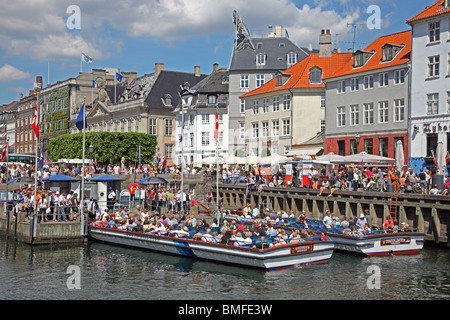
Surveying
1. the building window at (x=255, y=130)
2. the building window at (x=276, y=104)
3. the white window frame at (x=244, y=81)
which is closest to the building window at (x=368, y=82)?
the building window at (x=276, y=104)

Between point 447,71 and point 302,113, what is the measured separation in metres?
19.9

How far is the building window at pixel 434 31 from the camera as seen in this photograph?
139 ft

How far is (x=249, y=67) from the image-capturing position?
6981cm

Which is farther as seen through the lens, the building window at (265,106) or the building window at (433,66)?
the building window at (265,106)

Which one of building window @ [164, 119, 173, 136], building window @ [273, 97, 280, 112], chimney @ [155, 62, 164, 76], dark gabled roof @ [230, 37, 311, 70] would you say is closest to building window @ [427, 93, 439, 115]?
building window @ [273, 97, 280, 112]

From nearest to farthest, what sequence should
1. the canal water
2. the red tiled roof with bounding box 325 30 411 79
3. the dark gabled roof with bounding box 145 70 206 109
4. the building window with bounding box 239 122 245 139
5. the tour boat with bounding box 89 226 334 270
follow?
the canal water
the tour boat with bounding box 89 226 334 270
the red tiled roof with bounding box 325 30 411 79
the building window with bounding box 239 122 245 139
the dark gabled roof with bounding box 145 70 206 109

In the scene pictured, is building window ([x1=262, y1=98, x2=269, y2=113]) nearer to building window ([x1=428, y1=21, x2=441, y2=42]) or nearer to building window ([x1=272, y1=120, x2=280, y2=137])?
building window ([x1=272, y1=120, x2=280, y2=137])

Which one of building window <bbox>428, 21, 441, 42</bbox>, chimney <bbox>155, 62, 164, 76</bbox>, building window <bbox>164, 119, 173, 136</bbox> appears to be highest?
chimney <bbox>155, 62, 164, 76</bbox>

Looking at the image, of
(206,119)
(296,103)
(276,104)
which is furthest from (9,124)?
(296,103)

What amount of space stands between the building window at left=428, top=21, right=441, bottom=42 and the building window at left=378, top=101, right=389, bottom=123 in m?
6.35

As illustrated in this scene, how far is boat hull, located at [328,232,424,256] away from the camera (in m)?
28.6

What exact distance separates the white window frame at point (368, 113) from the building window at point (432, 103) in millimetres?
5810

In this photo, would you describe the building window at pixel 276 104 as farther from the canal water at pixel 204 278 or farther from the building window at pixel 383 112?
the canal water at pixel 204 278

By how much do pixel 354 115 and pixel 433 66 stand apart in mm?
8952
